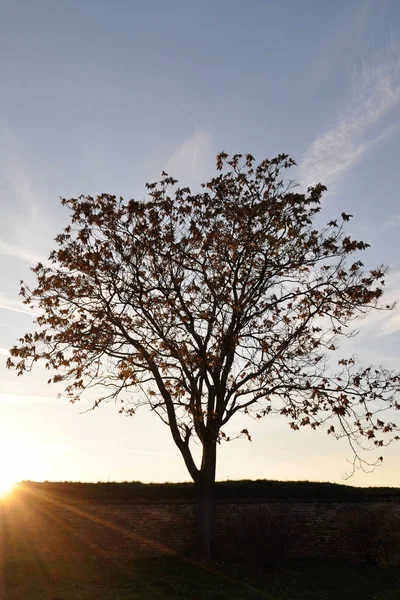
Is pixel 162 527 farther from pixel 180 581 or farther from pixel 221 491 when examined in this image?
pixel 180 581

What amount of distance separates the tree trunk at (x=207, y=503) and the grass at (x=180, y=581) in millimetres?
778

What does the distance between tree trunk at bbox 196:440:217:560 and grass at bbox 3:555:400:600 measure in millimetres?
778

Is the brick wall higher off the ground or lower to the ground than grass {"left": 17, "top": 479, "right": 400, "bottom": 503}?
lower

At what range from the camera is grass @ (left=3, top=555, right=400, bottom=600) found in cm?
1393

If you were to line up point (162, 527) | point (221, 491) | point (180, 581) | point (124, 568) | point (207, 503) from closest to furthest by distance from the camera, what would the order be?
point (180, 581), point (124, 568), point (207, 503), point (162, 527), point (221, 491)

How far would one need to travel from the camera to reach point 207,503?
18.1 m

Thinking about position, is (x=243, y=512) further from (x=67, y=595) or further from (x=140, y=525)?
(x=67, y=595)

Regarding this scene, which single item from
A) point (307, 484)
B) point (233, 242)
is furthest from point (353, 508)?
point (233, 242)

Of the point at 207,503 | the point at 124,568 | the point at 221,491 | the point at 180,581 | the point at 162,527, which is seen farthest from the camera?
the point at 221,491

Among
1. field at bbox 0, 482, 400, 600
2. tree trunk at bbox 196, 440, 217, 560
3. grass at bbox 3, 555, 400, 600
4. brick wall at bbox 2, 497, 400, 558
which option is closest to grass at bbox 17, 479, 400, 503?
field at bbox 0, 482, 400, 600

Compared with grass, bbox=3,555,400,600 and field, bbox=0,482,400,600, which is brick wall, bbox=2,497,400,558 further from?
grass, bbox=3,555,400,600

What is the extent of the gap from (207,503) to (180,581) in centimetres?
309

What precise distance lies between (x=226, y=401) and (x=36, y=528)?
7355 mm

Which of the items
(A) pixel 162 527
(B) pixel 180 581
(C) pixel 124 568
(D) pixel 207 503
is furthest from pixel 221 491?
(B) pixel 180 581
